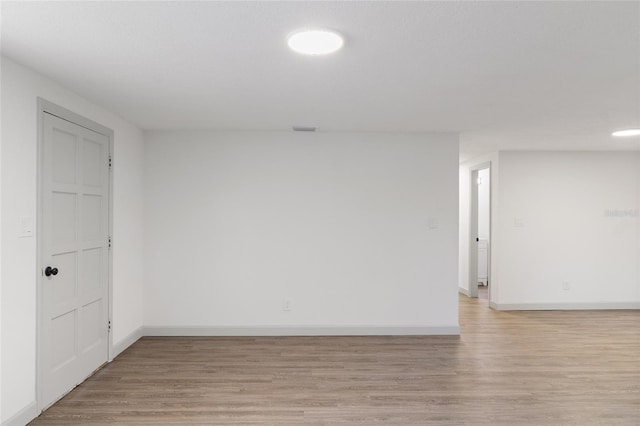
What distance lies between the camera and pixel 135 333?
4.36m

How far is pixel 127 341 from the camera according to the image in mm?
4148

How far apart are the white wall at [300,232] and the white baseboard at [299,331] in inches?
0.7

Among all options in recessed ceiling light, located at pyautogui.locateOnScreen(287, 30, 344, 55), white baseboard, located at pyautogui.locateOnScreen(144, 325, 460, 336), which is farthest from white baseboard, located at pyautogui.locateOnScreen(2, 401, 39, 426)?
recessed ceiling light, located at pyautogui.locateOnScreen(287, 30, 344, 55)

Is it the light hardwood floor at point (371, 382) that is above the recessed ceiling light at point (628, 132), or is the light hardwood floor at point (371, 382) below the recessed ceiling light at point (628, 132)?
below

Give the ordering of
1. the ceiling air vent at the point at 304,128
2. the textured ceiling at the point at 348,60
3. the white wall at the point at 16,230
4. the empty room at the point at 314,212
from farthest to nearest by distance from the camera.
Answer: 1. the ceiling air vent at the point at 304,128
2. the white wall at the point at 16,230
3. the empty room at the point at 314,212
4. the textured ceiling at the point at 348,60

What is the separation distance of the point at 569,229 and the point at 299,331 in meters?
4.40

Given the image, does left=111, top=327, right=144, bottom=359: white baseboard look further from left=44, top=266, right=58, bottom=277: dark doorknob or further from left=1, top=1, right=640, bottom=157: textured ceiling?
left=1, top=1, right=640, bottom=157: textured ceiling

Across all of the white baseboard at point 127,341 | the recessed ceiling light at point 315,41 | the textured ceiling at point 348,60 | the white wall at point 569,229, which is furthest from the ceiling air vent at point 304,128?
the white wall at point 569,229

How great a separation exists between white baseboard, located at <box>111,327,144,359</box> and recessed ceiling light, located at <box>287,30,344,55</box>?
3351mm

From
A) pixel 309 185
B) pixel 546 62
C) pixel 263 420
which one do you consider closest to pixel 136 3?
pixel 546 62

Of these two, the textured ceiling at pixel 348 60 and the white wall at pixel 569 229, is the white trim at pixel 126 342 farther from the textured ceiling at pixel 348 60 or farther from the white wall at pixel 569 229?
the white wall at pixel 569 229

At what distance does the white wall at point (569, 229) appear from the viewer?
19.6 feet

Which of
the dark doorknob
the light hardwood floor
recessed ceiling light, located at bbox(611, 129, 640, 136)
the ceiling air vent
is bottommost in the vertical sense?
the light hardwood floor

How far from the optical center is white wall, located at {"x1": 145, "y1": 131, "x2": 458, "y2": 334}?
461 cm
